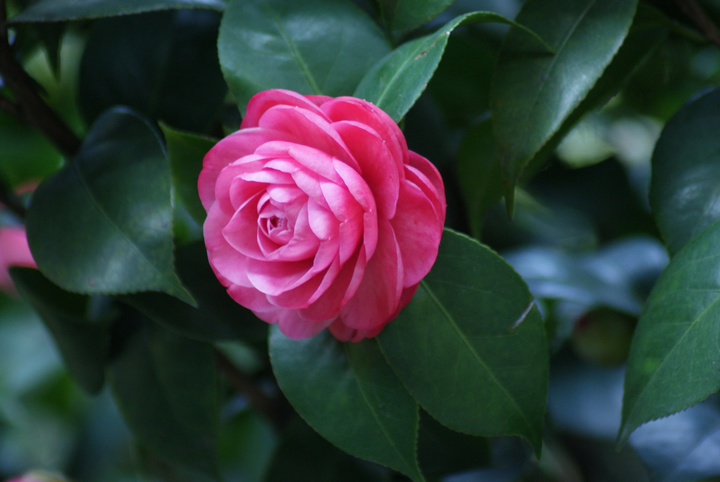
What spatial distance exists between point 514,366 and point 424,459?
21 centimetres

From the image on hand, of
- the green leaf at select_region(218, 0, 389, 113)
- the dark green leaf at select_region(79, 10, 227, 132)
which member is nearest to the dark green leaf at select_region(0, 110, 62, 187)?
the dark green leaf at select_region(79, 10, 227, 132)

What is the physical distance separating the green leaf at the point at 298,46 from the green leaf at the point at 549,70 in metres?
0.09

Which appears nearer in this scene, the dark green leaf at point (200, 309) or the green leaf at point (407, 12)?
the green leaf at point (407, 12)

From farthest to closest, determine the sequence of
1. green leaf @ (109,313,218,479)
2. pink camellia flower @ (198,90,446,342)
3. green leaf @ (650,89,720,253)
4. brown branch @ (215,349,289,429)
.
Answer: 1. brown branch @ (215,349,289,429)
2. green leaf @ (109,313,218,479)
3. green leaf @ (650,89,720,253)
4. pink camellia flower @ (198,90,446,342)

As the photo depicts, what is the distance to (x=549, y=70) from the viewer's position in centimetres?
39

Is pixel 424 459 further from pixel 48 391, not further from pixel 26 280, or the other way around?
pixel 48 391

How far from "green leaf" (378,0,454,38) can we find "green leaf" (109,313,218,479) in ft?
1.00

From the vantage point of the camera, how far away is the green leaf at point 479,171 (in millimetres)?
504

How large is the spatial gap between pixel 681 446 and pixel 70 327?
1.72ft

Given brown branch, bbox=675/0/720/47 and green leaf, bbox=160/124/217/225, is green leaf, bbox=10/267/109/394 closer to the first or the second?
green leaf, bbox=160/124/217/225

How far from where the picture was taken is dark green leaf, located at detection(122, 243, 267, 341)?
48cm

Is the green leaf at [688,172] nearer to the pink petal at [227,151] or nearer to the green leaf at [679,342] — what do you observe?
the green leaf at [679,342]

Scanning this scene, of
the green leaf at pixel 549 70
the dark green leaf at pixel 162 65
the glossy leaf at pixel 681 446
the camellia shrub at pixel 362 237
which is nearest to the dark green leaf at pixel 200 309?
the camellia shrub at pixel 362 237

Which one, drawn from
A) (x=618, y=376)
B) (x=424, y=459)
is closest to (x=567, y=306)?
(x=618, y=376)
